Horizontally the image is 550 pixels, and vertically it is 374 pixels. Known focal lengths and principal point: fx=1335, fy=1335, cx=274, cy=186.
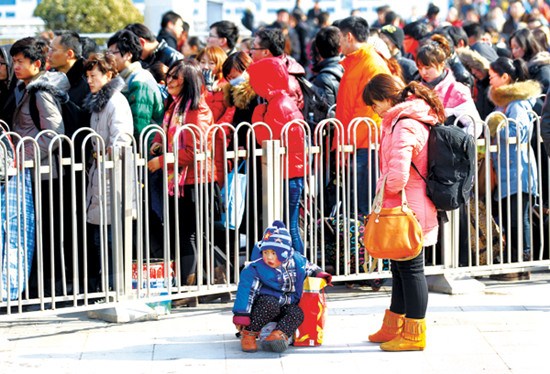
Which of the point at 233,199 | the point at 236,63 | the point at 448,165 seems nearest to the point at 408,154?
the point at 448,165

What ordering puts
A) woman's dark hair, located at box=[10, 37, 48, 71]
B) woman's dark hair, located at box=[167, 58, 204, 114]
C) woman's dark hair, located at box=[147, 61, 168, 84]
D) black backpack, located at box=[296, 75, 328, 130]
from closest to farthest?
woman's dark hair, located at box=[167, 58, 204, 114]
black backpack, located at box=[296, 75, 328, 130]
woman's dark hair, located at box=[10, 37, 48, 71]
woman's dark hair, located at box=[147, 61, 168, 84]

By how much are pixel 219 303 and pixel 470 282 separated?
1.91m

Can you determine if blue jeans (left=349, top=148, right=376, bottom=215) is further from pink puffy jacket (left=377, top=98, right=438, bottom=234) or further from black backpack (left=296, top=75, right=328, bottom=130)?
pink puffy jacket (left=377, top=98, right=438, bottom=234)

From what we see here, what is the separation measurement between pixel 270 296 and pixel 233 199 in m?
1.33

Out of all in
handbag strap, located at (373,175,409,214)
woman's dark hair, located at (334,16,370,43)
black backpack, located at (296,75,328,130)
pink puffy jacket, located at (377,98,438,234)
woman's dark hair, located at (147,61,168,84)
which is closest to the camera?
pink puffy jacket, located at (377,98,438,234)

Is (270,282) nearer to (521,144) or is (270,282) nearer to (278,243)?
(278,243)

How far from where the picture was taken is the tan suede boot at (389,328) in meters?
8.34

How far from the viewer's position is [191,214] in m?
9.54

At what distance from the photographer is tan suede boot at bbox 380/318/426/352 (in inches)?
321

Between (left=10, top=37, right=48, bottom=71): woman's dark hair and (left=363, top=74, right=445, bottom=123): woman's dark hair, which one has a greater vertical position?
(left=10, top=37, right=48, bottom=71): woman's dark hair

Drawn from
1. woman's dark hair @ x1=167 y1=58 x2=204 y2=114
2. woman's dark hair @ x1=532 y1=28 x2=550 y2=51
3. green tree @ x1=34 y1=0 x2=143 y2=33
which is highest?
green tree @ x1=34 y1=0 x2=143 y2=33

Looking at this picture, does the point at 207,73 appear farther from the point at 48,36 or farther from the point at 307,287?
the point at 48,36

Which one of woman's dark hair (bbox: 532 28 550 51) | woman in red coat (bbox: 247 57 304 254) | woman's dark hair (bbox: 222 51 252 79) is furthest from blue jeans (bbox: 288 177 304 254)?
woman's dark hair (bbox: 532 28 550 51)

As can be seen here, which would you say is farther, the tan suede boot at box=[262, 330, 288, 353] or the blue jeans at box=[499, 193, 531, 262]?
the blue jeans at box=[499, 193, 531, 262]
